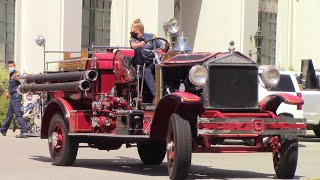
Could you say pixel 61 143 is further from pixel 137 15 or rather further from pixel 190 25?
pixel 190 25

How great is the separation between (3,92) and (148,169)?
13.5m

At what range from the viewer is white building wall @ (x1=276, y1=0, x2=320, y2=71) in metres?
39.9

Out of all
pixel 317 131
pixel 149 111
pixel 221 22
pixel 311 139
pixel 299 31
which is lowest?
pixel 311 139

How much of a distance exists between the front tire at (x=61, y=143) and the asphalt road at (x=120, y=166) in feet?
0.53

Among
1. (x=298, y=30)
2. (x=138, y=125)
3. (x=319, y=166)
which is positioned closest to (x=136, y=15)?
(x=298, y=30)

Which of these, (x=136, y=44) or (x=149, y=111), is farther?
(x=136, y=44)

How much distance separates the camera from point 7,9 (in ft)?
97.6

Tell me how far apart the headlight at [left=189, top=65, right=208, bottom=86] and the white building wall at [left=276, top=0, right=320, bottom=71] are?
94.9 ft

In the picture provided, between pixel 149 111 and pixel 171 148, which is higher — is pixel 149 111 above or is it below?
above

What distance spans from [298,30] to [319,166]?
2641 centimetres

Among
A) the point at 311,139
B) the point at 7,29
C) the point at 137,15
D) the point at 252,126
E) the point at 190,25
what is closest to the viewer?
the point at 252,126

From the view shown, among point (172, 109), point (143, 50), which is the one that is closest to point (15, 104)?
point (143, 50)

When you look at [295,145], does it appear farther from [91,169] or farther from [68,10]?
[68,10]

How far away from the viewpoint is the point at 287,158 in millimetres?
11711
